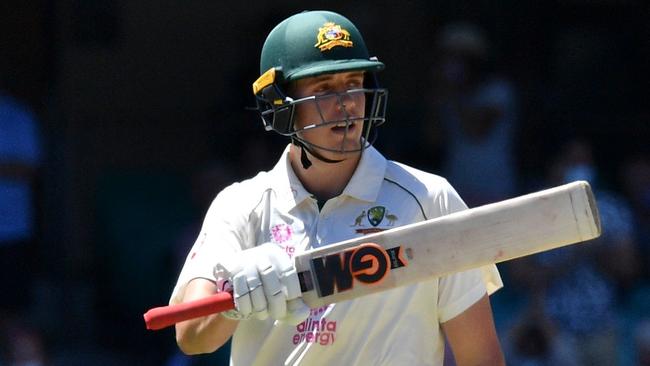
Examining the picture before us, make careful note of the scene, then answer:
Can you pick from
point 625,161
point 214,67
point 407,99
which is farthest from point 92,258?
point 625,161

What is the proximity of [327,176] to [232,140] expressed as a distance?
8.67 ft

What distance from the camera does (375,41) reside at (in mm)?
5641

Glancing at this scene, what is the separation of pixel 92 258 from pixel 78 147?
0.44 meters

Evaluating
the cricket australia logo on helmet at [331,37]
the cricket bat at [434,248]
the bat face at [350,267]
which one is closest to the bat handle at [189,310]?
the cricket bat at [434,248]

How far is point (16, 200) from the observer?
5.33 m

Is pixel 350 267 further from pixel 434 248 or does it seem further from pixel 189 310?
pixel 189 310

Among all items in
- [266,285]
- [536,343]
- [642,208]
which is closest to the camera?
[266,285]

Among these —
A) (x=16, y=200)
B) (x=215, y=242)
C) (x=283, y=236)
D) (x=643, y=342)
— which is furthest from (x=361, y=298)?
(x=16, y=200)

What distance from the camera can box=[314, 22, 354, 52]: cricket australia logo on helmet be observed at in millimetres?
2832

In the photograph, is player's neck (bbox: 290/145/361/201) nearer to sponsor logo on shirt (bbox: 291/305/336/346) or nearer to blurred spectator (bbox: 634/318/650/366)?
sponsor logo on shirt (bbox: 291/305/336/346)

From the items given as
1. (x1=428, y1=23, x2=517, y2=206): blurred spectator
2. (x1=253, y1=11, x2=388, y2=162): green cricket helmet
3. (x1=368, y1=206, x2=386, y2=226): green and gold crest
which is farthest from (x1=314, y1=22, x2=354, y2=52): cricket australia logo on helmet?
(x1=428, y1=23, x2=517, y2=206): blurred spectator

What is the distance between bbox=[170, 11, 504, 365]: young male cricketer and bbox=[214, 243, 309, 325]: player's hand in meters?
0.16

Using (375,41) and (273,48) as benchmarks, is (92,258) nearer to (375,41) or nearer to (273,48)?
(375,41)

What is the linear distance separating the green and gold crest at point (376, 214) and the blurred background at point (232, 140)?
2.49 metres
